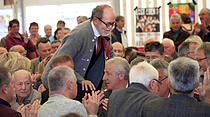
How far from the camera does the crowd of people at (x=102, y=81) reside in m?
2.61

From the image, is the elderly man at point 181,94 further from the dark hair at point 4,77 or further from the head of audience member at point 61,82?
the dark hair at point 4,77

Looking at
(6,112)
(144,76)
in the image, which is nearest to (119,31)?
(144,76)

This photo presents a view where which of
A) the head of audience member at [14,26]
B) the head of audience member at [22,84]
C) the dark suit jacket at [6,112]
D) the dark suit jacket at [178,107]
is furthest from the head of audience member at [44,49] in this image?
the dark suit jacket at [178,107]

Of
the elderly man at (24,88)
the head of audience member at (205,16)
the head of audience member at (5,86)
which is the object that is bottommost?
the elderly man at (24,88)

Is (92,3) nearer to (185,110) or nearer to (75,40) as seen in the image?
(75,40)

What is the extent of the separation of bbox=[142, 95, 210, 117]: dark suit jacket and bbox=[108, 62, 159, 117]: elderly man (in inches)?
9.6

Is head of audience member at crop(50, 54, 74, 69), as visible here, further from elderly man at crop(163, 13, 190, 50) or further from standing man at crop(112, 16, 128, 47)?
standing man at crop(112, 16, 128, 47)

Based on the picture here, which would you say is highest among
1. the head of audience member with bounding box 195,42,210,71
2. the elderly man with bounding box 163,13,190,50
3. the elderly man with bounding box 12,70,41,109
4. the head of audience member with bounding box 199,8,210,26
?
the head of audience member with bounding box 199,8,210,26

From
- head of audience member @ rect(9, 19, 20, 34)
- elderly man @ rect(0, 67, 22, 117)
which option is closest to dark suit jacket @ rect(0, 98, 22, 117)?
elderly man @ rect(0, 67, 22, 117)

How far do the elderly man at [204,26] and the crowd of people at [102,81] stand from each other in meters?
0.95

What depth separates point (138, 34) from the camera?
990cm

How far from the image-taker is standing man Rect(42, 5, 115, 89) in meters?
4.17

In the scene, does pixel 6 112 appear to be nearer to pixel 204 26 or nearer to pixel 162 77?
pixel 162 77

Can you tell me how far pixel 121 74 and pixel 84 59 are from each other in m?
0.55
